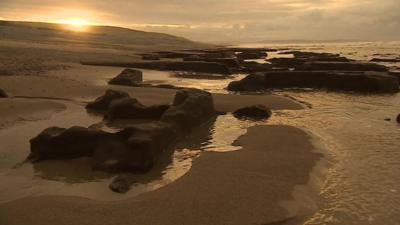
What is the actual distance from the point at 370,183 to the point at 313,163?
1.16 metres

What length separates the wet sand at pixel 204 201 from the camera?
543 centimetres

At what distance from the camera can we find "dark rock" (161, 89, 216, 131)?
10.0 metres

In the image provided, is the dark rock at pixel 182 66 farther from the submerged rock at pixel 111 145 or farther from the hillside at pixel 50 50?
the submerged rock at pixel 111 145

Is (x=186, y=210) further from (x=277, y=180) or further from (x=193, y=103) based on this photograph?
(x=193, y=103)

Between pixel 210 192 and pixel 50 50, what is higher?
pixel 50 50

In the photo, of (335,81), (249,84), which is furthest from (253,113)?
(335,81)

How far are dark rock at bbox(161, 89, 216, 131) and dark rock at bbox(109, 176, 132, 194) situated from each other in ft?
10.2

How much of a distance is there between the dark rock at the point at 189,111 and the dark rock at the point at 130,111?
1.56 feet

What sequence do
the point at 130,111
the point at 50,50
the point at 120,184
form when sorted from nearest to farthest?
the point at 120,184, the point at 130,111, the point at 50,50

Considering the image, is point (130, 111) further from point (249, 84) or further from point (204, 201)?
point (249, 84)

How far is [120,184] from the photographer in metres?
6.49

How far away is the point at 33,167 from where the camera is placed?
7.39 meters

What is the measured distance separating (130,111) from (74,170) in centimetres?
434

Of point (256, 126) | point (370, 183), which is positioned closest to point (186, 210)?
point (370, 183)
